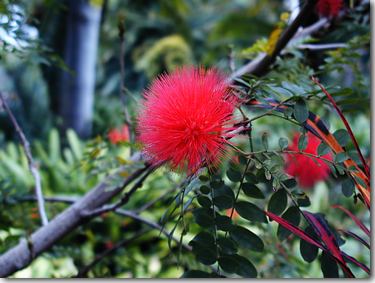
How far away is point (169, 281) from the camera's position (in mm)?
567

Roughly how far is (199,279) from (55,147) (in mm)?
1682

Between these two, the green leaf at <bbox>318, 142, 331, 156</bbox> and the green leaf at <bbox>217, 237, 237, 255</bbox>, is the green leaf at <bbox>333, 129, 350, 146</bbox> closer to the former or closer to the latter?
the green leaf at <bbox>318, 142, 331, 156</bbox>

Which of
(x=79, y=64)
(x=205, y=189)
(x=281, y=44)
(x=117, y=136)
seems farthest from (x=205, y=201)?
(x=79, y=64)

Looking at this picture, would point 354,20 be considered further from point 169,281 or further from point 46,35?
point 46,35

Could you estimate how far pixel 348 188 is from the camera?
0.49m

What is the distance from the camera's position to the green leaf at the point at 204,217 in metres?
0.49

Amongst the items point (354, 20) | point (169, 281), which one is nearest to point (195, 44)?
point (354, 20)

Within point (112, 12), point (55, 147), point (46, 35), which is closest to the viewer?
point (46, 35)

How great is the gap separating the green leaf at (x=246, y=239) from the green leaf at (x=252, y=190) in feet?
0.13

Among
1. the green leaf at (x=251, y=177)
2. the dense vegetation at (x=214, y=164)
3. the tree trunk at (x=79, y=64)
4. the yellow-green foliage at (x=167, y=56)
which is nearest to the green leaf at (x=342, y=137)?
the dense vegetation at (x=214, y=164)

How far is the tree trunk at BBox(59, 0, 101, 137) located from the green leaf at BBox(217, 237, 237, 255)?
1265mm

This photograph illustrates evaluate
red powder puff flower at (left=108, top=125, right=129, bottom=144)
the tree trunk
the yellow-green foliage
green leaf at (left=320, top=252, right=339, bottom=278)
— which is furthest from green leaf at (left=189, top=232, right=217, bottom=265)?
the yellow-green foliage

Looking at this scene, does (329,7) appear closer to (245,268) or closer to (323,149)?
(323,149)

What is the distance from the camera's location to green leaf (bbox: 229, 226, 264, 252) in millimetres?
502
